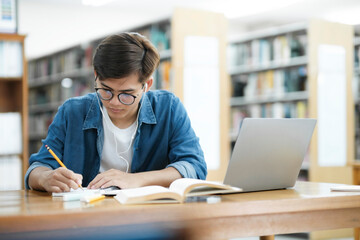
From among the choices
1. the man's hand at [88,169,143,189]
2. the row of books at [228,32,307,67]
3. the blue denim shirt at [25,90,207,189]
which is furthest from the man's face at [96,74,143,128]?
the row of books at [228,32,307,67]

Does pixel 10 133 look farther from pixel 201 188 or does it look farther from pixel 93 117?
pixel 201 188

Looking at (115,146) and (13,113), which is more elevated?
(13,113)

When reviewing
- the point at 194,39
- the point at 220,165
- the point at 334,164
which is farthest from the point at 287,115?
the point at 194,39

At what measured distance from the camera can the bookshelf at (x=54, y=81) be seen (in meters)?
5.91

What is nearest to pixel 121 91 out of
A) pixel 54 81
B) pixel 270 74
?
pixel 270 74

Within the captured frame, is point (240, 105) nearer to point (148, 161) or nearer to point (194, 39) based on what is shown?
point (194, 39)

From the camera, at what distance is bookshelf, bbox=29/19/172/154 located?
233 inches

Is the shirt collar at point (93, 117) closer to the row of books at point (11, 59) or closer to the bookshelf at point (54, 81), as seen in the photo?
the row of books at point (11, 59)

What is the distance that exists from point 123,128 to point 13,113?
6.67 ft

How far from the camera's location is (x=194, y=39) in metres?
4.30

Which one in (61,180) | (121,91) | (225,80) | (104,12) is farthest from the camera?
(104,12)

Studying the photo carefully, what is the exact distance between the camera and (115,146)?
1773mm

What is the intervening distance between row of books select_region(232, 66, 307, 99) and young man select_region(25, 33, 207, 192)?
331 cm

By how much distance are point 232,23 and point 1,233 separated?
7.98 m
